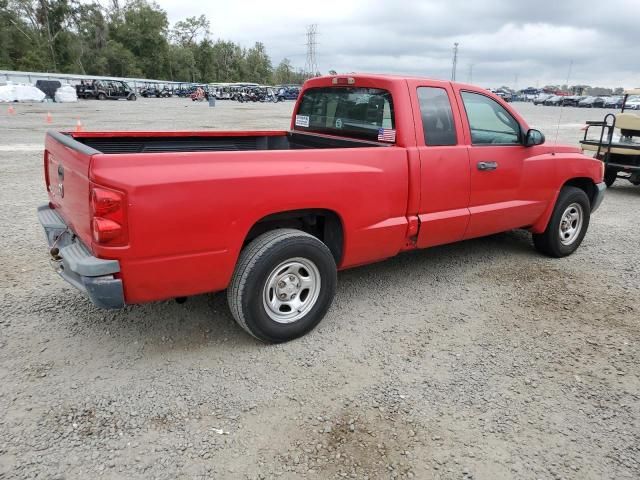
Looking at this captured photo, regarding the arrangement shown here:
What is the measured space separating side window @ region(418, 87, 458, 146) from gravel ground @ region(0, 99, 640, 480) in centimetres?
141

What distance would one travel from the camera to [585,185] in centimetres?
576

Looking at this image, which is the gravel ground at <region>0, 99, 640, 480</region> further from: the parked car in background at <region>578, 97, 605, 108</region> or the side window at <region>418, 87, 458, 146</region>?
the parked car in background at <region>578, 97, 605, 108</region>

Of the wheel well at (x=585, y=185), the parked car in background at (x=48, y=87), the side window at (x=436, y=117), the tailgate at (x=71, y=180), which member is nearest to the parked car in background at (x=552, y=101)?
the parked car in background at (x=48, y=87)

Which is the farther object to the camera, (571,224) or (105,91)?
(105,91)

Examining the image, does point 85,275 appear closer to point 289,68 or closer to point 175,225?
point 175,225

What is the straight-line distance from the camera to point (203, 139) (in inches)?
194

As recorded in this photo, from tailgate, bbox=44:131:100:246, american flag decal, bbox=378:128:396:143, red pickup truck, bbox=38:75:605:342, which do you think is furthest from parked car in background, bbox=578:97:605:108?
tailgate, bbox=44:131:100:246

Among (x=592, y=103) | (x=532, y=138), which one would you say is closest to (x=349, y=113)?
(x=532, y=138)

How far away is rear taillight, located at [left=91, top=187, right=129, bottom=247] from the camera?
2754 millimetres

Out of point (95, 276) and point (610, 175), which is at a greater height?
point (95, 276)

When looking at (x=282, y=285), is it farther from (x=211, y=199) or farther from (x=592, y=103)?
(x=592, y=103)

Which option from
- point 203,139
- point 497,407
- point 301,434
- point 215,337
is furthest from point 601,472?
point 203,139

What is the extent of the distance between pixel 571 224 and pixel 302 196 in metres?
3.73

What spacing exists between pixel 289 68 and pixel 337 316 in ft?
560
